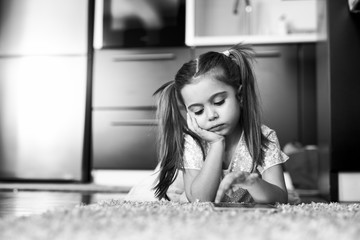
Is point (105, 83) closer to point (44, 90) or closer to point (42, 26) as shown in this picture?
point (44, 90)

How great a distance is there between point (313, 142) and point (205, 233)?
5.24ft

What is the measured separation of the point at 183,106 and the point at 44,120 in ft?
4.60

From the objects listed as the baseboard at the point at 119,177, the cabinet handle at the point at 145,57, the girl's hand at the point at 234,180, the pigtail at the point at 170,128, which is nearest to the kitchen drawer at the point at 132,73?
the cabinet handle at the point at 145,57

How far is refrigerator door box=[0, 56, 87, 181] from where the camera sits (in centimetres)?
228

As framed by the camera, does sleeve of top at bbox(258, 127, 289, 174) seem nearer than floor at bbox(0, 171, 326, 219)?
Yes

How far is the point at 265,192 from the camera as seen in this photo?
953 millimetres

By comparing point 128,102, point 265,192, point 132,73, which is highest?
point 132,73

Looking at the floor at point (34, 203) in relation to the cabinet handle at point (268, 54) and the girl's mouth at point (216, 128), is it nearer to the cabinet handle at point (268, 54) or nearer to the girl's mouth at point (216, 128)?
the girl's mouth at point (216, 128)

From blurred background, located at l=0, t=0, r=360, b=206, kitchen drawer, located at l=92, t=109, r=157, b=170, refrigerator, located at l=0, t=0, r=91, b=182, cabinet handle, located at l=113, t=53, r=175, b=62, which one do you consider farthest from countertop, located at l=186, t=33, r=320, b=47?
refrigerator, located at l=0, t=0, r=91, b=182

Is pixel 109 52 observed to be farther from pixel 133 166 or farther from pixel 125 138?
pixel 133 166

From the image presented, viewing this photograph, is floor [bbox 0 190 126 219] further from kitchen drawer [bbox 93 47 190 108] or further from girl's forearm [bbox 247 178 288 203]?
kitchen drawer [bbox 93 47 190 108]

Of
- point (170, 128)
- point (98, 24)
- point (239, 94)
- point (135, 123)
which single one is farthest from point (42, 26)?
point (239, 94)

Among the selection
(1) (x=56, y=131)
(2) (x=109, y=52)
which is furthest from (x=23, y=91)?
(2) (x=109, y=52)

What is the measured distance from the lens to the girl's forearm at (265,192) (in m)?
0.94
